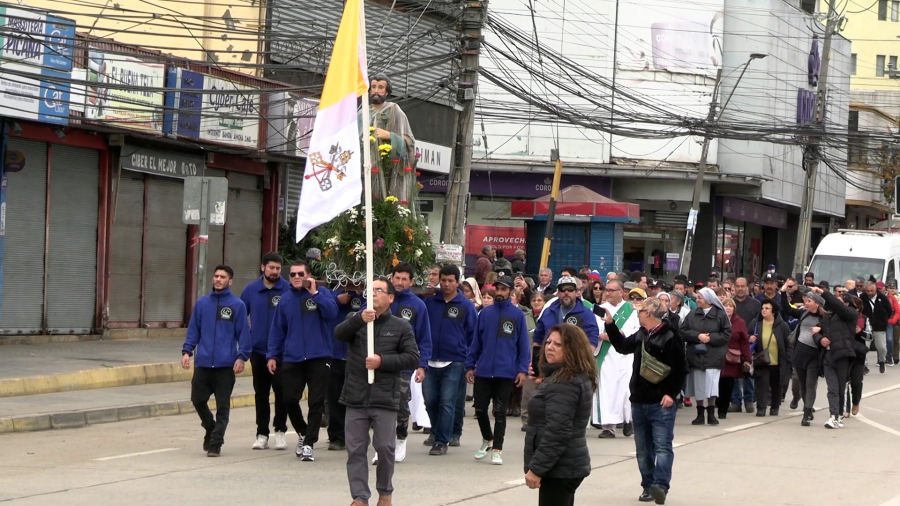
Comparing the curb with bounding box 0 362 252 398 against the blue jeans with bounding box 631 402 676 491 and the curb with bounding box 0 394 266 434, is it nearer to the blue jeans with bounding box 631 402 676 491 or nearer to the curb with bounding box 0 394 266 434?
the curb with bounding box 0 394 266 434

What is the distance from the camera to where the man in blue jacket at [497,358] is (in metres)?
12.4

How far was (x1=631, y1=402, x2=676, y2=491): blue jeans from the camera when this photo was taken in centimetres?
1014

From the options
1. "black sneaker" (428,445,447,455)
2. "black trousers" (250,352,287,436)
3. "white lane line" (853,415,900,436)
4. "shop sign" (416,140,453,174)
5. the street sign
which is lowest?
"white lane line" (853,415,900,436)

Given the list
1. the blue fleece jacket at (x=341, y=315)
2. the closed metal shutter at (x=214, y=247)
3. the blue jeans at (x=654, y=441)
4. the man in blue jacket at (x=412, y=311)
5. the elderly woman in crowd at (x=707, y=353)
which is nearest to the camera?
the blue jeans at (x=654, y=441)

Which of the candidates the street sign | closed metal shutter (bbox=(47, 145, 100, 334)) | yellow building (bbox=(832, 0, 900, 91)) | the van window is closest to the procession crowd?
the street sign

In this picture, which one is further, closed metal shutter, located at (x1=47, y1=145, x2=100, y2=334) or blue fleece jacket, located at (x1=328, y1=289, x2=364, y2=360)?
closed metal shutter, located at (x1=47, y1=145, x2=100, y2=334)

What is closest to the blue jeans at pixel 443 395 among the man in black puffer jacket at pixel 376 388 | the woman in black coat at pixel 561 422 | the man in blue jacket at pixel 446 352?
the man in blue jacket at pixel 446 352

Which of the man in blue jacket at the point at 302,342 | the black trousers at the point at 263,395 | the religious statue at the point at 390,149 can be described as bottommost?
the black trousers at the point at 263,395

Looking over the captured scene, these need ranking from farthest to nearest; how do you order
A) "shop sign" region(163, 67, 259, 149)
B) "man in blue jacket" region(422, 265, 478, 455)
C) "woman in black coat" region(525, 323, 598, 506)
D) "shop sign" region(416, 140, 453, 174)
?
"shop sign" region(416, 140, 453, 174), "shop sign" region(163, 67, 259, 149), "man in blue jacket" region(422, 265, 478, 455), "woman in black coat" region(525, 323, 598, 506)

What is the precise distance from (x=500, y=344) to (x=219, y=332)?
2798 millimetres

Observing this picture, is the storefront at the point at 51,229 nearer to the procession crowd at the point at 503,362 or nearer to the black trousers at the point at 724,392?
the procession crowd at the point at 503,362

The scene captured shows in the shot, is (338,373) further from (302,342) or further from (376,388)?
(376,388)

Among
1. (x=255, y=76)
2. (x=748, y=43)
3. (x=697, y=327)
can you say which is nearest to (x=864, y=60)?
(x=748, y=43)

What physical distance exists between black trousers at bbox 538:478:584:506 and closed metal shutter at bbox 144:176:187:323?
18.1m
